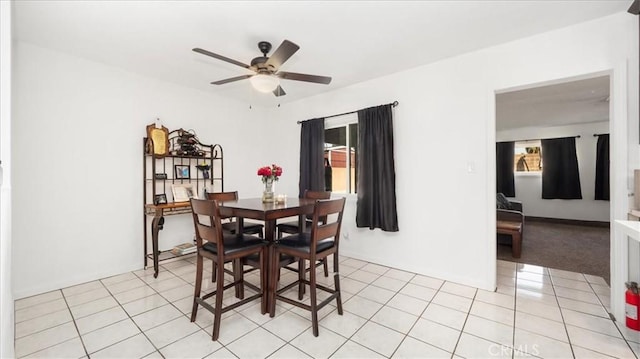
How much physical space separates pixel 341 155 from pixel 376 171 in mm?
878

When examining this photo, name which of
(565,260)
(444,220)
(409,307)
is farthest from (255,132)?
(565,260)

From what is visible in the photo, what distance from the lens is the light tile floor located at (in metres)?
1.82

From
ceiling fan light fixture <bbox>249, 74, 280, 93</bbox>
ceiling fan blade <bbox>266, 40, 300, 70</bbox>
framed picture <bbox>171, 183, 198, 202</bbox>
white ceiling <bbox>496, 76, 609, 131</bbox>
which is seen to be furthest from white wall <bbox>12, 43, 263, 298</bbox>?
white ceiling <bbox>496, 76, 609, 131</bbox>

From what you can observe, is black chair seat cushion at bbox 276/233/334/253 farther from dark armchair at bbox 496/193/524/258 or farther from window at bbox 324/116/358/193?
dark armchair at bbox 496/193/524/258

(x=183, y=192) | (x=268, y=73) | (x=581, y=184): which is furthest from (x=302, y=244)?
(x=581, y=184)

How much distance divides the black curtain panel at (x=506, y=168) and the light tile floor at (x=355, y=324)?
4.56 meters

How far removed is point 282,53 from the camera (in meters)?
2.10

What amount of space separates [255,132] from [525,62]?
386 centimetres

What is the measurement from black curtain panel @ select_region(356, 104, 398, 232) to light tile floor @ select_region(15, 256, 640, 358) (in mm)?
855

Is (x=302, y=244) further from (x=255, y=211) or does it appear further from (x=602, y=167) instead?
(x=602, y=167)

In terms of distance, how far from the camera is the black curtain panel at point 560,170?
628cm

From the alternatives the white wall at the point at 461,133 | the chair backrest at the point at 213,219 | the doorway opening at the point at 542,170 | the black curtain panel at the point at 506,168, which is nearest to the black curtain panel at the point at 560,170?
the doorway opening at the point at 542,170

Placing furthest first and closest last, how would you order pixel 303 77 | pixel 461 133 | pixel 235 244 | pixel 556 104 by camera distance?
pixel 556 104
pixel 461 133
pixel 303 77
pixel 235 244

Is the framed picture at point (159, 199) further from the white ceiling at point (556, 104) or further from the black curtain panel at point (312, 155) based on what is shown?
the white ceiling at point (556, 104)
